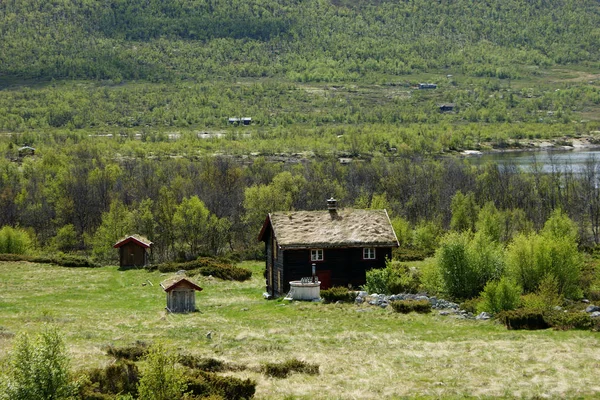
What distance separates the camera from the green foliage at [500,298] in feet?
134

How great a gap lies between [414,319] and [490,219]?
37102 millimetres

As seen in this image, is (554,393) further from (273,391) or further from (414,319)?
(414,319)

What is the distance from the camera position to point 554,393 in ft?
87.8

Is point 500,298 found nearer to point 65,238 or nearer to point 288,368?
point 288,368

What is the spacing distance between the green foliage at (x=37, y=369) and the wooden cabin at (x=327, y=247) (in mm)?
29888

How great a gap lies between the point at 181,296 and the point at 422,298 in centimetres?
1265

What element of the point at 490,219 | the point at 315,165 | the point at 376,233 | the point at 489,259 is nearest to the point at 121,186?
the point at 315,165

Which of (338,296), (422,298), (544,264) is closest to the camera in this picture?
(422,298)

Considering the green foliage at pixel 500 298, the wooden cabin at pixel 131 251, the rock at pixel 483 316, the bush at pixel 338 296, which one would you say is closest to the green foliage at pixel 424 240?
the wooden cabin at pixel 131 251

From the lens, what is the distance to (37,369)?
72.2 ft

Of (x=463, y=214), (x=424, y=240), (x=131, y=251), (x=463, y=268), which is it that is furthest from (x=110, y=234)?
(x=463, y=268)

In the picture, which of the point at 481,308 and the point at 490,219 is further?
the point at 490,219

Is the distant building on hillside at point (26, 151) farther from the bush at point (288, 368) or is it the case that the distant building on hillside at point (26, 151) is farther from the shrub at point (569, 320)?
the bush at point (288, 368)

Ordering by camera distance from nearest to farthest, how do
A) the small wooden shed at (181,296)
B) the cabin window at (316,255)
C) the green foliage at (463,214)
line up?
the small wooden shed at (181,296) < the cabin window at (316,255) < the green foliage at (463,214)
